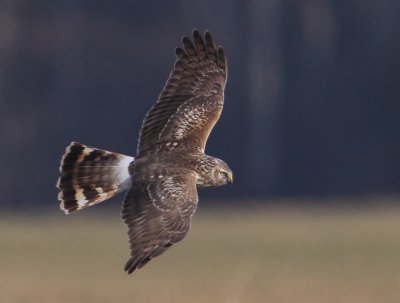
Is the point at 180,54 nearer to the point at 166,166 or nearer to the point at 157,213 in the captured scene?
the point at 166,166

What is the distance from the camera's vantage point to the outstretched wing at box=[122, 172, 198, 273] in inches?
428

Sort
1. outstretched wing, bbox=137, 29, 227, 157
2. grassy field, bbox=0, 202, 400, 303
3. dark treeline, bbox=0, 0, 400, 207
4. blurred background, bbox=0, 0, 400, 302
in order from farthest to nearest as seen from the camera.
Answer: dark treeline, bbox=0, 0, 400, 207, blurred background, bbox=0, 0, 400, 302, grassy field, bbox=0, 202, 400, 303, outstretched wing, bbox=137, 29, 227, 157

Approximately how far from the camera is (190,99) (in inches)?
489

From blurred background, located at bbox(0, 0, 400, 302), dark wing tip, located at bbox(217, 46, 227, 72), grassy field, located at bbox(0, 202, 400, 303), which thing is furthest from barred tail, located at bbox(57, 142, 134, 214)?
blurred background, located at bbox(0, 0, 400, 302)

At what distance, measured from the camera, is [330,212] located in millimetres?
30344

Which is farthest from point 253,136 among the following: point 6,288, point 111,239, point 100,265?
point 6,288

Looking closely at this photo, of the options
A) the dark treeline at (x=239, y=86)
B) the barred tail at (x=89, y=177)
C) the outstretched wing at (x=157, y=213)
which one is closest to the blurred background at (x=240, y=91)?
the dark treeline at (x=239, y=86)

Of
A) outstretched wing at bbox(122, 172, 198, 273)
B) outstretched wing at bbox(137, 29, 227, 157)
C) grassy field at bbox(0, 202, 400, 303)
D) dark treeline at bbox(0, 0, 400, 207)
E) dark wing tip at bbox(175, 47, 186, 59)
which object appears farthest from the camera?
dark treeline at bbox(0, 0, 400, 207)

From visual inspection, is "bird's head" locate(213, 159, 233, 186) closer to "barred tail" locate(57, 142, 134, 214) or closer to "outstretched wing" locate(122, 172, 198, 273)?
"outstretched wing" locate(122, 172, 198, 273)

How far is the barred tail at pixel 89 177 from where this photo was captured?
11.8 m

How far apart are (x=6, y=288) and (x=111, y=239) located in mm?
8603

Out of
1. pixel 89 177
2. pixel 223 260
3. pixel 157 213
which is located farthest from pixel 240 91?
pixel 157 213

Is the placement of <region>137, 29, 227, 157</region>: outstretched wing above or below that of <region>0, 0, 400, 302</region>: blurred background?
above

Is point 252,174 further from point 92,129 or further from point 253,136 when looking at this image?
point 92,129
